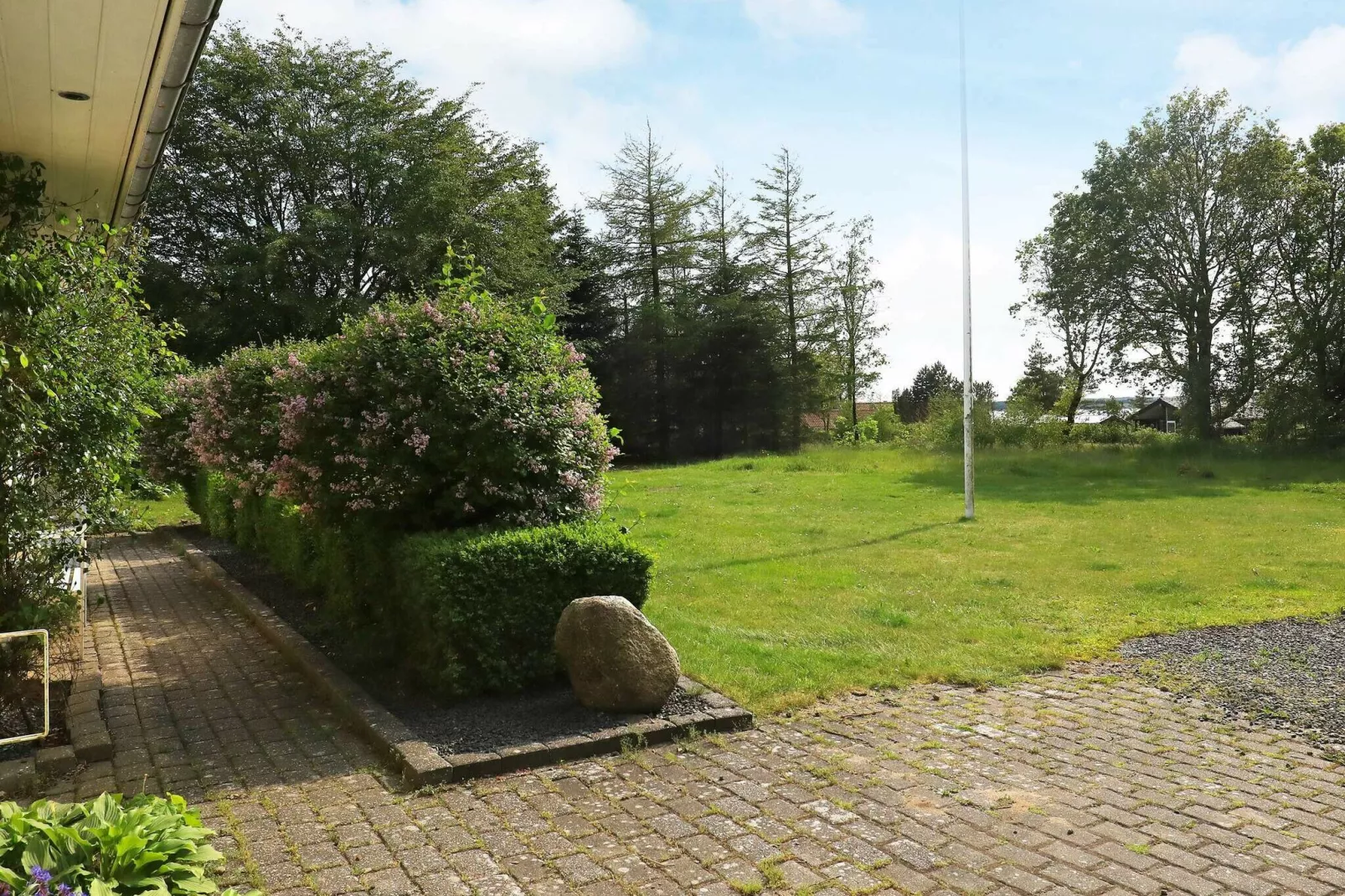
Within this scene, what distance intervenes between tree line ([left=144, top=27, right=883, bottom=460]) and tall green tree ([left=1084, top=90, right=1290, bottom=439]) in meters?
12.1

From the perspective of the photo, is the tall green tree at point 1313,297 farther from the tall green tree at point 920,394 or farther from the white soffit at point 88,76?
the white soffit at point 88,76

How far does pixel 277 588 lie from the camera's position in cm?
911

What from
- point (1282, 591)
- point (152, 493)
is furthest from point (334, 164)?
point (1282, 591)

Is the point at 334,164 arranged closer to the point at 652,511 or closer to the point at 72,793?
the point at 652,511

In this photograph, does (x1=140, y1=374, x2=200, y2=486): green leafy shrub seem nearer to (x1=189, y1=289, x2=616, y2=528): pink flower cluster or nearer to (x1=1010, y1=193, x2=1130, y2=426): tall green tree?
(x1=189, y1=289, x2=616, y2=528): pink flower cluster

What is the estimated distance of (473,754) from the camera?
14.8ft

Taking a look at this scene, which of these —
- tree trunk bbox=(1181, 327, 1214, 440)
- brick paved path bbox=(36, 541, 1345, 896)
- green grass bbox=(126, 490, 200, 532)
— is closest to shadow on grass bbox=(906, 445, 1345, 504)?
tree trunk bbox=(1181, 327, 1214, 440)

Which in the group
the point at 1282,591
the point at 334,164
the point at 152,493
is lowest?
the point at 1282,591

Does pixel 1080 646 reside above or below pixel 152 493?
below

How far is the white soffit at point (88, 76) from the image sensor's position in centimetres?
403

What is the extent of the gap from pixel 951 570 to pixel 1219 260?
27.9 metres

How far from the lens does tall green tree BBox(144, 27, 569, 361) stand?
27141 millimetres

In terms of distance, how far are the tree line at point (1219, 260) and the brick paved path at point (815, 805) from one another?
2987cm

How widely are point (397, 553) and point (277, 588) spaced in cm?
396
